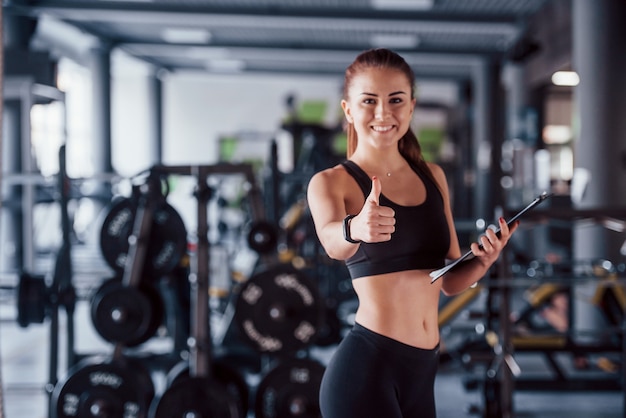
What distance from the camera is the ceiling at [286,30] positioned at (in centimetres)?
930

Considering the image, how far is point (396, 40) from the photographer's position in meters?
11.6

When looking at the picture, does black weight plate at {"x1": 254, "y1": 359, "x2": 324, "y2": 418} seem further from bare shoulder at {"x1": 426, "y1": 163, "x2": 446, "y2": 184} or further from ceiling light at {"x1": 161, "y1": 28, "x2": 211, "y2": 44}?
ceiling light at {"x1": 161, "y1": 28, "x2": 211, "y2": 44}

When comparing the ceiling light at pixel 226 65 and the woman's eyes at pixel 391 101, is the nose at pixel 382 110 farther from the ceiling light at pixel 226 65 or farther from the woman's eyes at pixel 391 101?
the ceiling light at pixel 226 65

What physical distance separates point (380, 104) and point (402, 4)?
7938mm

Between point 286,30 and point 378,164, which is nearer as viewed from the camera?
point 378,164

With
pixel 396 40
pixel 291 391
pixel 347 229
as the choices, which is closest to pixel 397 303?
pixel 347 229

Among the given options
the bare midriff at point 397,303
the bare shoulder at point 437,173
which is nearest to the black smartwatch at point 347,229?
the bare midriff at point 397,303

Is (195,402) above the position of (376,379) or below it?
below

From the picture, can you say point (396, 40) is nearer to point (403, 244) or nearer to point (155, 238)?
point (155, 238)

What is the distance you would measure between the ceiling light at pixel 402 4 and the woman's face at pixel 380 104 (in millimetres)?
7747

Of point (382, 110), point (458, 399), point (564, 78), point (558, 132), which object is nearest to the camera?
point (382, 110)

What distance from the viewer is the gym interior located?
11.9ft

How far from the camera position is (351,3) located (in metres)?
9.16

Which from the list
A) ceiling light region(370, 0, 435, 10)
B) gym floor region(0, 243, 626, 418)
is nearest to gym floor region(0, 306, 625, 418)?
gym floor region(0, 243, 626, 418)
